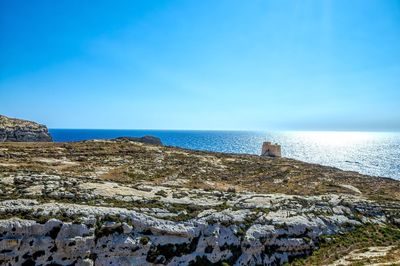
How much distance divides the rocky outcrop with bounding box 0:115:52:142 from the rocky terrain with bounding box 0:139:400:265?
59.6 m

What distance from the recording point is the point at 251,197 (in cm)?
2961

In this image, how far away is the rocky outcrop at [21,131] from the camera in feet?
283

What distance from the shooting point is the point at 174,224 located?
73.5ft

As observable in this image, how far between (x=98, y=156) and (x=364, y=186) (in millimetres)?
39739

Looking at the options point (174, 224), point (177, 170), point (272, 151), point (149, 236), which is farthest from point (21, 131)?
point (149, 236)

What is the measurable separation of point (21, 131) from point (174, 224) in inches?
3400

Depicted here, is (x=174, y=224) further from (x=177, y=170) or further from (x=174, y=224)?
(x=177, y=170)

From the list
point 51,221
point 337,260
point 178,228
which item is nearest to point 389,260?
point 337,260

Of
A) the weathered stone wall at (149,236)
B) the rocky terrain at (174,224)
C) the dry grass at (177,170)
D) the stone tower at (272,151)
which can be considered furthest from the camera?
the stone tower at (272,151)

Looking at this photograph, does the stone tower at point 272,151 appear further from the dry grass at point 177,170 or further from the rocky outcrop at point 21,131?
A: the rocky outcrop at point 21,131

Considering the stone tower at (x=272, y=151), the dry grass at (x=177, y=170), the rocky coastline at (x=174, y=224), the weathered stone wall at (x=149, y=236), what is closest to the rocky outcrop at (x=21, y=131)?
the dry grass at (x=177, y=170)

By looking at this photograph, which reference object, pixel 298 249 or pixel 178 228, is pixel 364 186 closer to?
pixel 298 249

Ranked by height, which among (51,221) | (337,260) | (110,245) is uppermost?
(51,221)

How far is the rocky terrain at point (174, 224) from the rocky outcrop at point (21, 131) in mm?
59628
